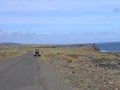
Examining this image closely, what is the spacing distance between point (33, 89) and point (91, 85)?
3.31 m

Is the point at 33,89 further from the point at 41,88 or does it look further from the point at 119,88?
the point at 119,88

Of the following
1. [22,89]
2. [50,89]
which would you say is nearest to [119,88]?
[50,89]

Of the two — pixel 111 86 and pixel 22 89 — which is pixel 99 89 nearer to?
pixel 111 86

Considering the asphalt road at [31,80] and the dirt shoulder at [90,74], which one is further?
the dirt shoulder at [90,74]

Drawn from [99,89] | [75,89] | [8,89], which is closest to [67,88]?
[75,89]

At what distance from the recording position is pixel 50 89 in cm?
1894

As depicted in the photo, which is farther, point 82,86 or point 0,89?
point 82,86

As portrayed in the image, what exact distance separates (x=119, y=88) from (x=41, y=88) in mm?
3919

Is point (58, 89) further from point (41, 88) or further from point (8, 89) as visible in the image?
point (8, 89)

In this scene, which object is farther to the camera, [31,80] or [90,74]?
[90,74]

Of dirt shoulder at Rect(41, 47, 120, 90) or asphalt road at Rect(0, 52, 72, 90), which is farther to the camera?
dirt shoulder at Rect(41, 47, 120, 90)

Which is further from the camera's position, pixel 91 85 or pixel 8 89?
pixel 91 85

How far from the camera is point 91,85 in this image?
2047cm

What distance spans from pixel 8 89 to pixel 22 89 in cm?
70
